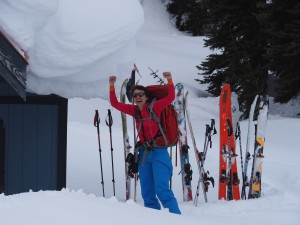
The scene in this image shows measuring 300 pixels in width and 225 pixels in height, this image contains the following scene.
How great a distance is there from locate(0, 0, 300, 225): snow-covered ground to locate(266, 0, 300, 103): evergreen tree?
1.11 meters

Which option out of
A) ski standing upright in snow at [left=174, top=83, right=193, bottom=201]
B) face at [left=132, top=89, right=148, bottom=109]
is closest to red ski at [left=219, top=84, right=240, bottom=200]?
ski standing upright in snow at [left=174, top=83, right=193, bottom=201]

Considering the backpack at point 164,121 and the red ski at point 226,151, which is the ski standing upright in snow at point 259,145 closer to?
the red ski at point 226,151

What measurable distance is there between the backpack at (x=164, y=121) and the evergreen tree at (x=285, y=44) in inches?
370

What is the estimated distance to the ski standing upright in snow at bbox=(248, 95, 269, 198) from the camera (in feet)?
23.3

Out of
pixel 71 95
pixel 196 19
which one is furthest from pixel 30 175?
pixel 196 19

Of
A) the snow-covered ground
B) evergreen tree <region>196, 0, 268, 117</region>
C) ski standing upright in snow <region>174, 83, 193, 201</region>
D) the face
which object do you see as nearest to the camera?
the snow-covered ground

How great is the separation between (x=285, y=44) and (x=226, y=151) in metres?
8.31

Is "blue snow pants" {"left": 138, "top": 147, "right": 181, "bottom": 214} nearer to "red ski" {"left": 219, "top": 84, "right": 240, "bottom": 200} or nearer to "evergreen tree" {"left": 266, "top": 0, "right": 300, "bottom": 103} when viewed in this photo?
"red ski" {"left": 219, "top": 84, "right": 240, "bottom": 200}

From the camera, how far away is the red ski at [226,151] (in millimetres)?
7152

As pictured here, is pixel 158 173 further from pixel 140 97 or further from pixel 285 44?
pixel 285 44

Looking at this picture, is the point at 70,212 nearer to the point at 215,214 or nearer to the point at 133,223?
the point at 133,223

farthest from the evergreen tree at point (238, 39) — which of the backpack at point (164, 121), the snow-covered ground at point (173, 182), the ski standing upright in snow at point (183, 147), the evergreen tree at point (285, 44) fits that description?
the backpack at point (164, 121)

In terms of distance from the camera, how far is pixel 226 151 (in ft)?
23.6

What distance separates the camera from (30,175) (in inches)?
268
